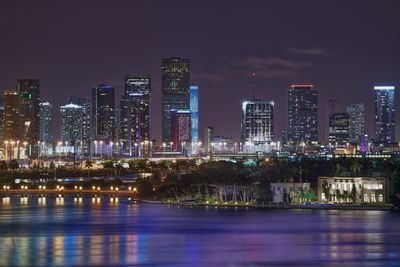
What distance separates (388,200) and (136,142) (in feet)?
291

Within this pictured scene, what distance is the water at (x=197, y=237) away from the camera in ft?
122

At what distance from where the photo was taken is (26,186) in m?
86.3

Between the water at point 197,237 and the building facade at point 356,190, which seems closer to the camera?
the water at point 197,237

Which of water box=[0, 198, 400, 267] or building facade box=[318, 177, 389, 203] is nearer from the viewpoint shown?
water box=[0, 198, 400, 267]

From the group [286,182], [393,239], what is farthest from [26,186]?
[393,239]

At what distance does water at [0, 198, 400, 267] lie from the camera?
37.2 m

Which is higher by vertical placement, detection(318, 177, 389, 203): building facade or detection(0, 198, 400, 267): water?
detection(318, 177, 389, 203): building facade

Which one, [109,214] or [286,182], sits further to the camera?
[286,182]

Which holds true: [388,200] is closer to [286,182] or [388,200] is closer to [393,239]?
[286,182]

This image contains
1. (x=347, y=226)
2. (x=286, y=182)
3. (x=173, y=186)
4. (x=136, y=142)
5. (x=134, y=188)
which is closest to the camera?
(x=347, y=226)

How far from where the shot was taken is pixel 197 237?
45.3m

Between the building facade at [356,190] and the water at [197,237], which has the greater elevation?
the building facade at [356,190]

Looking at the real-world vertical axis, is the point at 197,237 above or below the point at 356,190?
below

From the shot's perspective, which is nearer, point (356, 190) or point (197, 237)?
point (197, 237)
